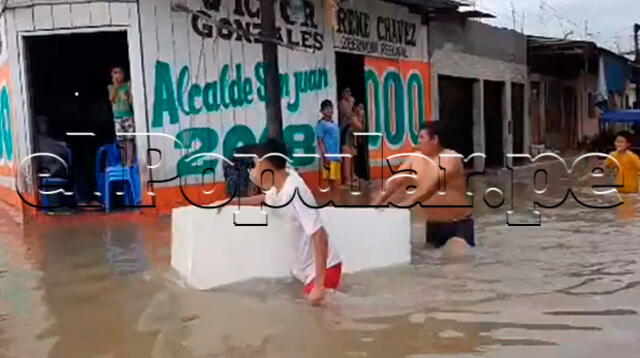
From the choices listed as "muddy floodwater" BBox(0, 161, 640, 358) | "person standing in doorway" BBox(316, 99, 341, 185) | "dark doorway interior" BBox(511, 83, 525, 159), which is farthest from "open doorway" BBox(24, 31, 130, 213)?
"dark doorway interior" BBox(511, 83, 525, 159)

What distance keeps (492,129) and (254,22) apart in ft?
40.7

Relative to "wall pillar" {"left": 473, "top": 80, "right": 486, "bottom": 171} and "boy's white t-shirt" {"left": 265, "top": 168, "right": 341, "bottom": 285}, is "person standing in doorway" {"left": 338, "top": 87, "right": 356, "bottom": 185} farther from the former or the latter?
"boy's white t-shirt" {"left": 265, "top": 168, "right": 341, "bottom": 285}

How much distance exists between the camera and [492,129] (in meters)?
24.6

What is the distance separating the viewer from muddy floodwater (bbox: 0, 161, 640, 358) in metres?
5.39

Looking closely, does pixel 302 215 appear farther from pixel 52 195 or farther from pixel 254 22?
pixel 254 22

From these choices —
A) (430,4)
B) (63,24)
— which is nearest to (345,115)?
(430,4)

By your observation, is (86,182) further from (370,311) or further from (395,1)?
(370,311)

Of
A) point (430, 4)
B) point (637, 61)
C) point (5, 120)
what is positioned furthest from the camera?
point (637, 61)

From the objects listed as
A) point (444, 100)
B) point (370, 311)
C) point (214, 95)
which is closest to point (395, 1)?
point (444, 100)

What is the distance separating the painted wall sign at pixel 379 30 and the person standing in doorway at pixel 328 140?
178 centimetres

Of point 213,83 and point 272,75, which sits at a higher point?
point 272,75

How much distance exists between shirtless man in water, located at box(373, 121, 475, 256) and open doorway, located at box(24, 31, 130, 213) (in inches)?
280

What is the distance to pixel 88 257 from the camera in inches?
350

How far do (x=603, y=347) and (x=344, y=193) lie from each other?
9.92 metres
